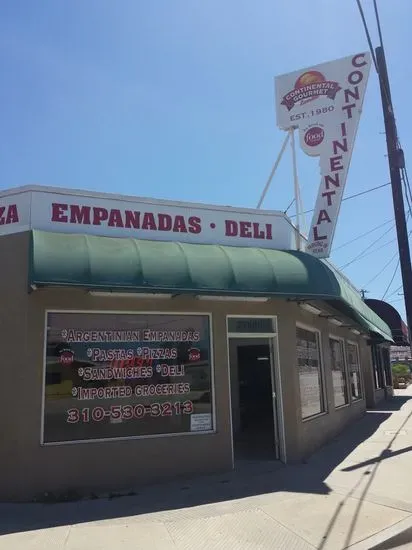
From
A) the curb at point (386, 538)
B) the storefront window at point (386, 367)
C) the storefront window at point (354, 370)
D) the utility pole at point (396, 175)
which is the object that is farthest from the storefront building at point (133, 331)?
the storefront window at point (386, 367)

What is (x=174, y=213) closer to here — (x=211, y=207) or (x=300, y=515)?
(x=211, y=207)

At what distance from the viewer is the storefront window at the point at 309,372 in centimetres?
1051

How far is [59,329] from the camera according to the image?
26.9 feet

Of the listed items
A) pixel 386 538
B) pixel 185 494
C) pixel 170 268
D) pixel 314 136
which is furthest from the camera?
pixel 314 136

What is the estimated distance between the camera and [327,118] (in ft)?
37.9

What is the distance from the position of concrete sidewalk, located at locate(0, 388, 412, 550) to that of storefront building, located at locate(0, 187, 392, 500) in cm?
63

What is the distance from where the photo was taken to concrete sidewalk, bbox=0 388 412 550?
5.70 meters

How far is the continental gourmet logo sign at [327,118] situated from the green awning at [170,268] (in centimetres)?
187

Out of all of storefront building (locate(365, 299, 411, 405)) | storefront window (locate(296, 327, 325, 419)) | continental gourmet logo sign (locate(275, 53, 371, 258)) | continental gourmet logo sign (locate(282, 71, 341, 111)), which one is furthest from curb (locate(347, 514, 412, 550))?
storefront building (locate(365, 299, 411, 405))

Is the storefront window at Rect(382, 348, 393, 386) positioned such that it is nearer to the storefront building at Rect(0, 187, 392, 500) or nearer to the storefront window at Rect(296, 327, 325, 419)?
the storefront window at Rect(296, 327, 325, 419)

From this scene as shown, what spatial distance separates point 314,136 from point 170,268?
5.40m

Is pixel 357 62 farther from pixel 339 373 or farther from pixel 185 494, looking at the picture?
pixel 185 494

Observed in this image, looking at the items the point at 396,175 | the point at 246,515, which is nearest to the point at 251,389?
the point at 396,175

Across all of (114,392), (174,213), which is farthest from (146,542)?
(174,213)
